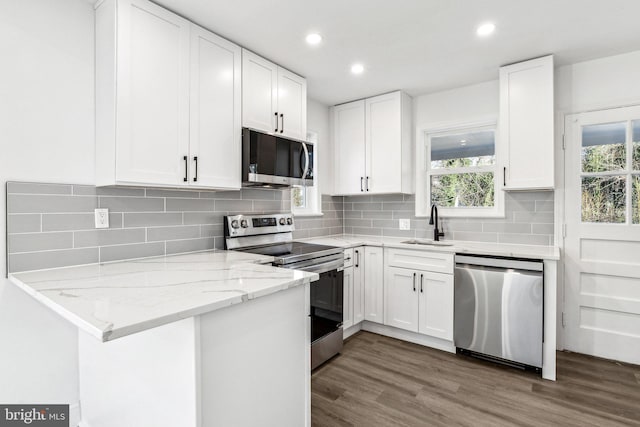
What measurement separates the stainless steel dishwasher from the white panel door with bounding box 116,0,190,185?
7.55ft

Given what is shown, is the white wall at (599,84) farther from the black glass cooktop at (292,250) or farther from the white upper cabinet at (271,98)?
the black glass cooktop at (292,250)

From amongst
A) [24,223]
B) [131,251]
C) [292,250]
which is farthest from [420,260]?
[24,223]

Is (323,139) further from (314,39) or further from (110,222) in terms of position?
(110,222)

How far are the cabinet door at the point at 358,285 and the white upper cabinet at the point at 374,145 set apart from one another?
713 mm

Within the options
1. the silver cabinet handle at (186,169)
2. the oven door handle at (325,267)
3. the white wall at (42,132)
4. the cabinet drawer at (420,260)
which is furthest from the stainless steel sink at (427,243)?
the white wall at (42,132)

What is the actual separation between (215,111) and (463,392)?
2.52 meters

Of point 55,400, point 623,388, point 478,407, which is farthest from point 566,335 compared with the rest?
point 55,400

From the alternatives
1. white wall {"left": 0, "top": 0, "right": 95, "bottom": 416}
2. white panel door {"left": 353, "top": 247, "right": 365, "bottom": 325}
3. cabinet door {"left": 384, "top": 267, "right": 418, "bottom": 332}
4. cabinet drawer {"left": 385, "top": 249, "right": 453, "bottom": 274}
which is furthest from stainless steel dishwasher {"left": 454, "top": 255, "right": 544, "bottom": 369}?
white wall {"left": 0, "top": 0, "right": 95, "bottom": 416}

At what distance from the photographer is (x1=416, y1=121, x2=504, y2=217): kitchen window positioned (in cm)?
315

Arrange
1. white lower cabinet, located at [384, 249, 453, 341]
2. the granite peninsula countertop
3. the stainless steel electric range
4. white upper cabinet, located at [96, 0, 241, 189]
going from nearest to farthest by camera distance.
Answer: the granite peninsula countertop < white upper cabinet, located at [96, 0, 241, 189] < the stainless steel electric range < white lower cabinet, located at [384, 249, 453, 341]

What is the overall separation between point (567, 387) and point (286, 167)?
2.54 meters

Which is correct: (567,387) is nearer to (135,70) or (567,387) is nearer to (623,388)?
(623,388)

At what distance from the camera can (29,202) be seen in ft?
5.42

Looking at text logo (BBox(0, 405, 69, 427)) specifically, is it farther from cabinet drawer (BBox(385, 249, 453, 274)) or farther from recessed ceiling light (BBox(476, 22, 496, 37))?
recessed ceiling light (BBox(476, 22, 496, 37))
